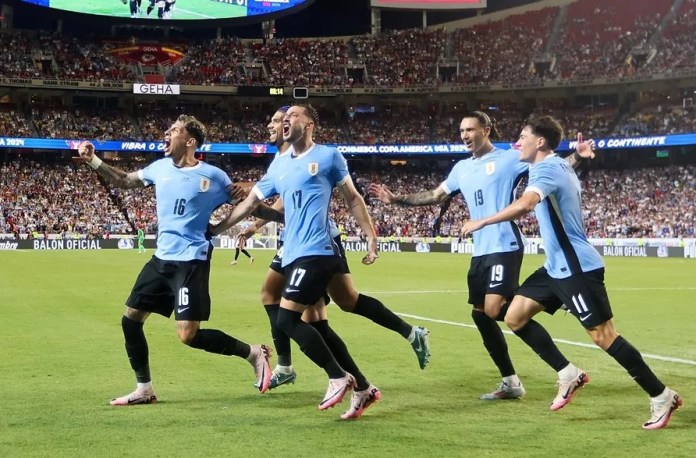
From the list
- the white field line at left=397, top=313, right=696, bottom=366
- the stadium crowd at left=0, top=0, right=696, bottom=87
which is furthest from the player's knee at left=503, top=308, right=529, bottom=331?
the stadium crowd at left=0, top=0, right=696, bottom=87

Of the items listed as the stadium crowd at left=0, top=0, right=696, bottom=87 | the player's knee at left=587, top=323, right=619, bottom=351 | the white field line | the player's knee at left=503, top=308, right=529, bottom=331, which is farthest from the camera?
the stadium crowd at left=0, top=0, right=696, bottom=87

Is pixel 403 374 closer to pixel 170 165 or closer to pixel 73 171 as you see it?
pixel 170 165

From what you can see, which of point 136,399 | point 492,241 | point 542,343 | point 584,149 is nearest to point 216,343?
point 136,399

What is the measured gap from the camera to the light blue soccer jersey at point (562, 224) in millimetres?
6809

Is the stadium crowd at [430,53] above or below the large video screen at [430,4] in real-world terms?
below

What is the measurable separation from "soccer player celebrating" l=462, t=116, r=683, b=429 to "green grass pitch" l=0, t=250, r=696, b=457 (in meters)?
0.33

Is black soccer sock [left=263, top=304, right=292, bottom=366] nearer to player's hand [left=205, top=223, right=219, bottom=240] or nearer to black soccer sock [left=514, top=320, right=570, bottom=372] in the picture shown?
player's hand [left=205, top=223, right=219, bottom=240]

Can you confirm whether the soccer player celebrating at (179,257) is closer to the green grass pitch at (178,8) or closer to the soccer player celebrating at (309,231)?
the soccer player celebrating at (309,231)

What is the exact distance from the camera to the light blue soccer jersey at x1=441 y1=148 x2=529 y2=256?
794 cm

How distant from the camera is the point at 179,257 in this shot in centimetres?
752

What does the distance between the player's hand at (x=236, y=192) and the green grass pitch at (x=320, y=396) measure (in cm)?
183

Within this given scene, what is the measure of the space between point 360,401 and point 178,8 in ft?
193

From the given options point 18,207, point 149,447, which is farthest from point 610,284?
point 18,207

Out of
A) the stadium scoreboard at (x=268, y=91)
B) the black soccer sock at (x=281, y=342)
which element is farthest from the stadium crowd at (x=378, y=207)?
the black soccer sock at (x=281, y=342)
